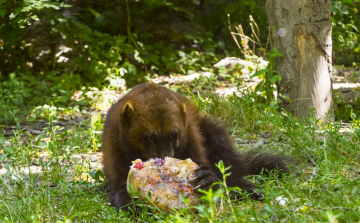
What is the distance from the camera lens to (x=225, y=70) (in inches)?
347

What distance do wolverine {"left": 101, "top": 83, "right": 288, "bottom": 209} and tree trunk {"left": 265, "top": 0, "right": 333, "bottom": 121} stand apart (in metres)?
1.81

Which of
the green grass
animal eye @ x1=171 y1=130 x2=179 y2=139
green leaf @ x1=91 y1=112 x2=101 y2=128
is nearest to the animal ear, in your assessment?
animal eye @ x1=171 y1=130 x2=179 y2=139

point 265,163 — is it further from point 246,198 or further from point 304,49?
point 304,49

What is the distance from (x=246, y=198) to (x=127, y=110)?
1216 millimetres

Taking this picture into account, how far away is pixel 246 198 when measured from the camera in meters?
3.19

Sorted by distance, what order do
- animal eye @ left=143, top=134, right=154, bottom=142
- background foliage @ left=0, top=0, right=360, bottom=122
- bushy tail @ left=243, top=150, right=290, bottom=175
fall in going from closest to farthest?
1. animal eye @ left=143, top=134, right=154, bottom=142
2. bushy tail @ left=243, top=150, right=290, bottom=175
3. background foliage @ left=0, top=0, right=360, bottom=122

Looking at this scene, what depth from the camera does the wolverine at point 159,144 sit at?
11.5 ft

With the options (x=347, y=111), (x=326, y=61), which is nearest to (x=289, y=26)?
(x=326, y=61)

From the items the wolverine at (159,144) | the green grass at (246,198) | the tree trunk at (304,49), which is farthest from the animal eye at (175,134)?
the tree trunk at (304,49)

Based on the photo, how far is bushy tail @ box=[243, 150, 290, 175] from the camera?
3896 millimetres

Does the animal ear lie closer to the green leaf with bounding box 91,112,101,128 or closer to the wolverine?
the wolverine

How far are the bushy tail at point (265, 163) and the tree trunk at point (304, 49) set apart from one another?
1.67 meters

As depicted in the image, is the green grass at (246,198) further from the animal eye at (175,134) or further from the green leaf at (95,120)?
the animal eye at (175,134)

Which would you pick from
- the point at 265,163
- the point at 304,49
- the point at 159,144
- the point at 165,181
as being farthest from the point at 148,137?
the point at 304,49
